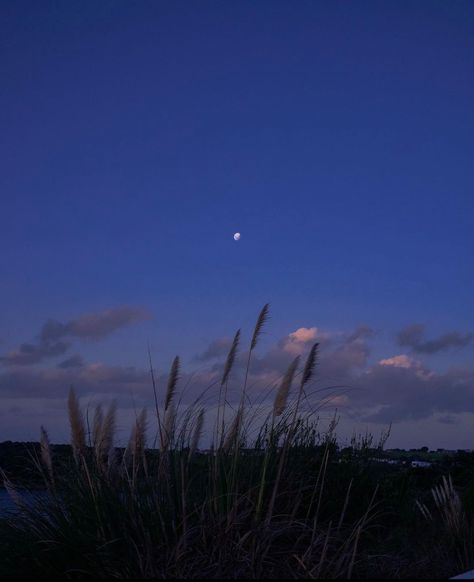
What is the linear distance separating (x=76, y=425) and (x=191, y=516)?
135 centimetres

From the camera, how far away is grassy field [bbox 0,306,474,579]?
536 centimetres

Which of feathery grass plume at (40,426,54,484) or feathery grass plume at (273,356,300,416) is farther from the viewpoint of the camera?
feathery grass plume at (40,426,54,484)

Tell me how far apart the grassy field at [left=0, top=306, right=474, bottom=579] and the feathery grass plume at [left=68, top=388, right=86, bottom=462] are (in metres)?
0.01

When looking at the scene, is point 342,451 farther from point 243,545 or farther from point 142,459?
point 243,545

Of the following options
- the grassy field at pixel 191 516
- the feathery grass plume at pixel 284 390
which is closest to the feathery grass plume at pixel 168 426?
the grassy field at pixel 191 516

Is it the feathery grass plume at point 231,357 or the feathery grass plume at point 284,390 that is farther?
the feathery grass plume at point 231,357

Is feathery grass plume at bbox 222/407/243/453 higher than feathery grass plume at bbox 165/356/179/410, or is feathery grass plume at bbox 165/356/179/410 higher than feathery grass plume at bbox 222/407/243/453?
feathery grass plume at bbox 165/356/179/410

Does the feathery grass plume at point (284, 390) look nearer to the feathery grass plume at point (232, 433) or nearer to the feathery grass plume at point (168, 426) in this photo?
the feathery grass plume at point (232, 433)

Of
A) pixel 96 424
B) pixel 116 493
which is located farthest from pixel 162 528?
pixel 96 424

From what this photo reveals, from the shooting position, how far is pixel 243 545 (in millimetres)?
5582

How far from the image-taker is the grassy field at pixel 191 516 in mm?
5355

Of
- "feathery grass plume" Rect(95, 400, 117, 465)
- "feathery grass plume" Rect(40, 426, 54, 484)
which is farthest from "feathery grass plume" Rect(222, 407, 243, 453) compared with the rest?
"feathery grass plume" Rect(40, 426, 54, 484)

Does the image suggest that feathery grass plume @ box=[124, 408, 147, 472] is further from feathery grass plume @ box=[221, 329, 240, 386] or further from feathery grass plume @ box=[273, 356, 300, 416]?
feathery grass plume @ box=[273, 356, 300, 416]

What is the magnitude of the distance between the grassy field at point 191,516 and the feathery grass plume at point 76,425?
0.01 meters
